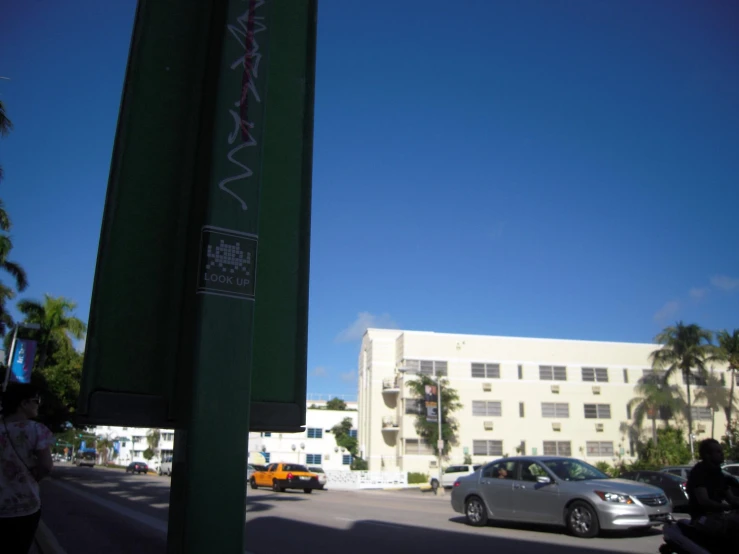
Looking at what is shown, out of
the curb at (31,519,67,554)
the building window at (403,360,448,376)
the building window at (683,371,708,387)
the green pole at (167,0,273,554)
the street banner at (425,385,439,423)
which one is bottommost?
the curb at (31,519,67,554)

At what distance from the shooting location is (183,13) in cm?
292

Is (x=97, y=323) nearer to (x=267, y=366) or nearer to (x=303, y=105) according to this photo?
(x=267, y=366)

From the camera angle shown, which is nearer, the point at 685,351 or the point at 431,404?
the point at 431,404

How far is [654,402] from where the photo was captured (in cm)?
5266

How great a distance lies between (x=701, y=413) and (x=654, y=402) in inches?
240

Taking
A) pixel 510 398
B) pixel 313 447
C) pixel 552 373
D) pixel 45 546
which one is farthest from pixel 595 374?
pixel 45 546

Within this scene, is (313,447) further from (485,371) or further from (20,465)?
(20,465)

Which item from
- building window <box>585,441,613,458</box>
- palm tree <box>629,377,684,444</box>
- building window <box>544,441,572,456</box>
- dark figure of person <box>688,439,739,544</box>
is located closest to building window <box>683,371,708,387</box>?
palm tree <box>629,377,684,444</box>

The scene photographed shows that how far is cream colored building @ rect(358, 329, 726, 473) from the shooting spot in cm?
5231

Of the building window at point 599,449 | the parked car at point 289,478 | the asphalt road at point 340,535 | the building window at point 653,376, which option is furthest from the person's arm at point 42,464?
the building window at point 653,376

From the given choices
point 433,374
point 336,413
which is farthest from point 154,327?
point 336,413

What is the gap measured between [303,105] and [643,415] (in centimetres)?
5730

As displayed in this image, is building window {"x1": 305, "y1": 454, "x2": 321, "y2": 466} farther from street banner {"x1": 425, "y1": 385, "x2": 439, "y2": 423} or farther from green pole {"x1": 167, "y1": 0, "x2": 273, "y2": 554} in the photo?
green pole {"x1": 167, "y1": 0, "x2": 273, "y2": 554}

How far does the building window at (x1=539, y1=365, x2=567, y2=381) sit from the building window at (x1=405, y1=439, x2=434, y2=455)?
465 inches
